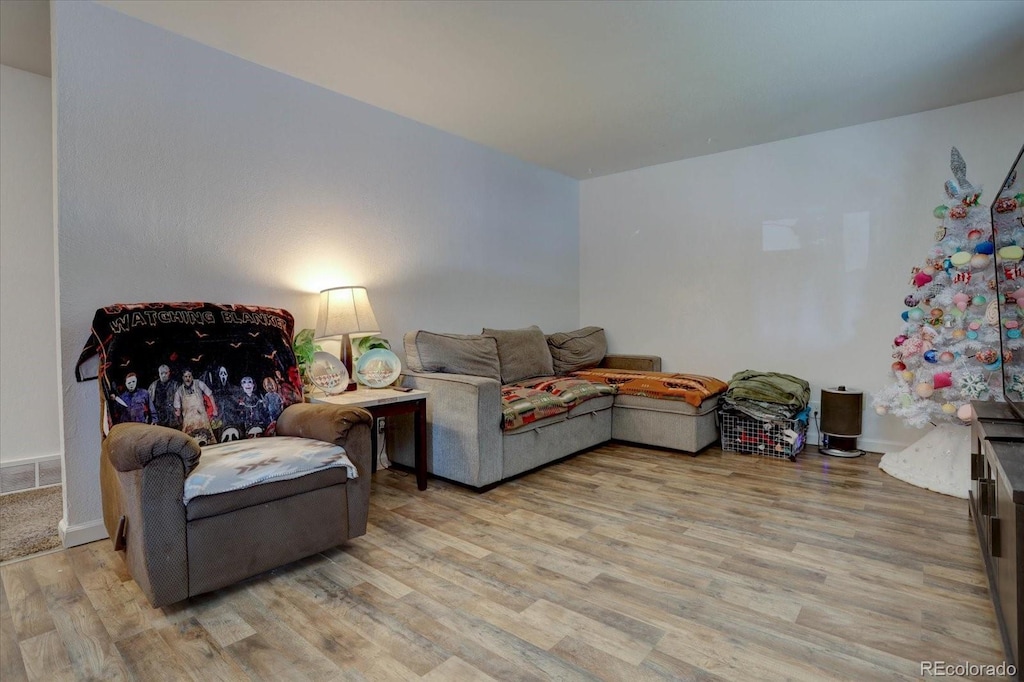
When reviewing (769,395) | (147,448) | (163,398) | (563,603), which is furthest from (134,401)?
(769,395)

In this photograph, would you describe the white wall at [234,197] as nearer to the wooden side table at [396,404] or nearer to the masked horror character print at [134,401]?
the masked horror character print at [134,401]

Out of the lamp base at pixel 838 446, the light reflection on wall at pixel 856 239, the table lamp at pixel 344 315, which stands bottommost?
the lamp base at pixel 838 446

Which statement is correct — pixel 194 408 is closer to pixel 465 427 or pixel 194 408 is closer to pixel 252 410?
pixel 252 410

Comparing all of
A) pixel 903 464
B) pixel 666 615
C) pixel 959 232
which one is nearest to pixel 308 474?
pixel 666 615

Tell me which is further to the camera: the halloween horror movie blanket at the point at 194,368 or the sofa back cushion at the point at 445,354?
the sofa back cushion at the point at 445,354

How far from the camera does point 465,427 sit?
3010mm

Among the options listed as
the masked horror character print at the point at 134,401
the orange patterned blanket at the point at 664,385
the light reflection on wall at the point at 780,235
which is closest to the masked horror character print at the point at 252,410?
the masked horror character print at the point at 134,401

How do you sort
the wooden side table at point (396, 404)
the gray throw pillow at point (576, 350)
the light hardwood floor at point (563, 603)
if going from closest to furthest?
the light hardwood floor at point (563, 603) < the wooden side table at point (396, 404) < the gray throw pillow at point (576, 350)

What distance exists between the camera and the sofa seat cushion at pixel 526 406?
10.2 ft

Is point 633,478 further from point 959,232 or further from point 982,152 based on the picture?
point 982,152

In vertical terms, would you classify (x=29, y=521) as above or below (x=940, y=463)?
below

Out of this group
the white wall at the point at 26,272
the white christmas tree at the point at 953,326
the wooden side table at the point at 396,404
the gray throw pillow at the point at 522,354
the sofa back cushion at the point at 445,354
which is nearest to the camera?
the wooden side table at the point at 396,404

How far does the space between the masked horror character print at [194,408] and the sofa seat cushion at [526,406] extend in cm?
153

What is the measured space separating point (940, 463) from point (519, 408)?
2508 mm
